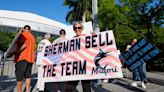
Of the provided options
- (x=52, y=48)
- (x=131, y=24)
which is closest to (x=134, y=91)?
(x=52, y=48)

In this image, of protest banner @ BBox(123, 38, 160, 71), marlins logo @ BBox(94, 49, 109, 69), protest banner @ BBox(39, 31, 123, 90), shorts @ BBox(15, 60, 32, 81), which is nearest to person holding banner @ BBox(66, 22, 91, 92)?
protest banner @ BBox(39, 31, 123, 90)

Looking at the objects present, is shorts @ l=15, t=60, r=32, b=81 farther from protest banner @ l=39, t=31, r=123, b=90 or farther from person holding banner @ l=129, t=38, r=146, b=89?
person holding banner @ l=129, t=38, r=146, b=89

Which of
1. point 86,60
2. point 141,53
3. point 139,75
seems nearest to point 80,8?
point 139,75

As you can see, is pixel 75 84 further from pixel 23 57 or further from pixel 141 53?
pixel 141 53

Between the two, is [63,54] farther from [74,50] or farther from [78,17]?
[78,17]

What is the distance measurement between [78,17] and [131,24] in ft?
94.1

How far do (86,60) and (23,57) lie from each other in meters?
1.79

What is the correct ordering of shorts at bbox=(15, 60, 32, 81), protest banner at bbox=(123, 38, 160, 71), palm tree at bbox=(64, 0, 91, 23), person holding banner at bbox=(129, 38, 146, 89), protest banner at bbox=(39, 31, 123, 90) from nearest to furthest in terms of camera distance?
1. protest banner at bbox=(39, 31, 123, 90)
2. shorts at bbox=(15, 60, 32, 81)
3. protest banner at bbox=(123, 38, 160, 71)
4. person holding banner at bbox=(129, 38, 146, 89)
5. palm tree at bbox=(64, 0, 91, 23)

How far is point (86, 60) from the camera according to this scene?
20.5 ft

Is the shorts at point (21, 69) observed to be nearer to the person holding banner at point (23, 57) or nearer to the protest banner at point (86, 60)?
the person holding banner at point (23, 57)

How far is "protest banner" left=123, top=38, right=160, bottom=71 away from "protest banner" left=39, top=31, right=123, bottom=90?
7.29 ft

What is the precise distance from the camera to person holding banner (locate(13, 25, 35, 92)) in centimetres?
738

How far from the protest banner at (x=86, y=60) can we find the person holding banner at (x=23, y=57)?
605mm

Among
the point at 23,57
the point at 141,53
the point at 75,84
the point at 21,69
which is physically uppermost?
the point at 141,53
